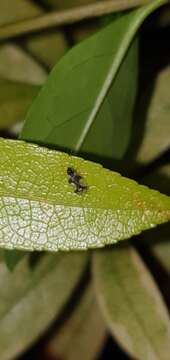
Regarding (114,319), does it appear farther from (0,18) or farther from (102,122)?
(0,18)

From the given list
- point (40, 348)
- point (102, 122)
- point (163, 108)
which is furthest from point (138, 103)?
point (40, 348)

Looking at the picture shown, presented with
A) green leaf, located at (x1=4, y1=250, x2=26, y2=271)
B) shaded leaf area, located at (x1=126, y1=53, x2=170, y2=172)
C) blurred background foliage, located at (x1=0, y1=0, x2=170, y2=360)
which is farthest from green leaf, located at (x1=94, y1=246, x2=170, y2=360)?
green leaf, located at (x1=4, y1=250, x2=26, y2=271)

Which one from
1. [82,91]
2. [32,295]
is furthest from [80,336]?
[82,91]

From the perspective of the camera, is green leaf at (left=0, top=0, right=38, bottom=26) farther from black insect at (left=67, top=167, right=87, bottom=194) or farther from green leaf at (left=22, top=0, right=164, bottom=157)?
black insect at (left=67, top=167, right=87, bottom=194)

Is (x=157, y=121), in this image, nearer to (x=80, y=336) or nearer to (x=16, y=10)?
(x=16, y=10)

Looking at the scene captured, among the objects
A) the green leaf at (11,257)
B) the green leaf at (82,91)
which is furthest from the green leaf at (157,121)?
the green leaf at (11,257)
